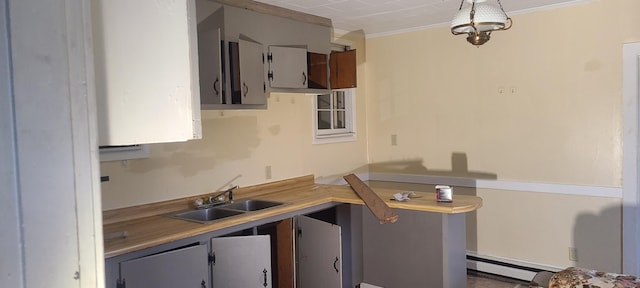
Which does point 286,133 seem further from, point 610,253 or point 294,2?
point 610,253

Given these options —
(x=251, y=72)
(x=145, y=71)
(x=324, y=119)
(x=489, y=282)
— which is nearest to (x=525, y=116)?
(x=489, y=282)

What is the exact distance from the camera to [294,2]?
12.1 ft

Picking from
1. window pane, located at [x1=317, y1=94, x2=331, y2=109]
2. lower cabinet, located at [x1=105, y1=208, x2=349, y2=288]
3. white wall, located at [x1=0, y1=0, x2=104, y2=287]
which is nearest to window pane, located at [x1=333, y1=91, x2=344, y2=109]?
window pane, located at [x1=317, y1=94, x2=331, y2=109]

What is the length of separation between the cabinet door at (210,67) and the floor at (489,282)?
268 cm

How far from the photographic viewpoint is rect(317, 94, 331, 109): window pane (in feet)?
15.7

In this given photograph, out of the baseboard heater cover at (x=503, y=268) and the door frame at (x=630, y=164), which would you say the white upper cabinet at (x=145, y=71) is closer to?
the door frame at (x=630, y=164)

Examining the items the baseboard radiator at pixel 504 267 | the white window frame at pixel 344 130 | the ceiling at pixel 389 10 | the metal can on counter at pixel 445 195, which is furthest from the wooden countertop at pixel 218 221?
the ceiling at pixel 389 10

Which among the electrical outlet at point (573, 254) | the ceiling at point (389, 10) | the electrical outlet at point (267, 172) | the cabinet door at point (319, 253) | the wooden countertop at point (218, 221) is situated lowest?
the electrical outlet at point (573, 254)

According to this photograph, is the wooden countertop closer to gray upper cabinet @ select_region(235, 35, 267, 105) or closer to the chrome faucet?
the chrome faucet

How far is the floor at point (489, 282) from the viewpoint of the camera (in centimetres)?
414

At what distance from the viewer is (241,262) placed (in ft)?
9.75

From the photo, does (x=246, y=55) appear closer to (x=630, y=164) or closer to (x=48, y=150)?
(x=48, y=150)

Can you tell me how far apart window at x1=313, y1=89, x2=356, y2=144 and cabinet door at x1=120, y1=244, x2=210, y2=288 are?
2.08m

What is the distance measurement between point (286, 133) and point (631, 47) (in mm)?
2771
